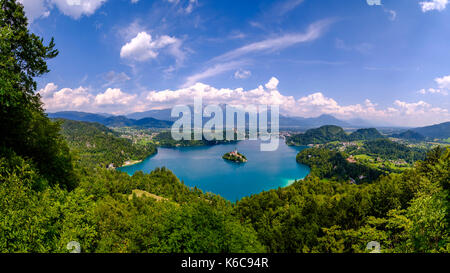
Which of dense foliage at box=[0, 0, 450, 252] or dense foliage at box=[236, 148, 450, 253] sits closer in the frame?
dense foliage at box=[0, 0, 450, 252]

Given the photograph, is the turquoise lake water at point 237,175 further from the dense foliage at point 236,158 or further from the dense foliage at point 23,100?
the dense foliage at point 23,100

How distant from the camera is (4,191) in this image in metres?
5.62

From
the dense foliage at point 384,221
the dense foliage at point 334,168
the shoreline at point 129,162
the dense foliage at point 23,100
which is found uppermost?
the dense foliage at point 23,100

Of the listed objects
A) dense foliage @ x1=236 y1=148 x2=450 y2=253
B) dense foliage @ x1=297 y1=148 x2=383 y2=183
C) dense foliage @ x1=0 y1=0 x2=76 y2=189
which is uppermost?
dense foliage @ x1=0 y1=0 x2=76 y2=189

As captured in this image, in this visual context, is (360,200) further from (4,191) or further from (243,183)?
(243,183)

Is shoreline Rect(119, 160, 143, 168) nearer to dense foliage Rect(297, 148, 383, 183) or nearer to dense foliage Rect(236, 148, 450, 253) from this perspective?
dense foliage Rect(297, 148, 383, 183)

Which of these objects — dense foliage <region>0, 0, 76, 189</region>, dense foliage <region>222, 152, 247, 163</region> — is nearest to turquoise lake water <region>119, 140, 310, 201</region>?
dense foliage <region>222, 152, 247, 163</region>

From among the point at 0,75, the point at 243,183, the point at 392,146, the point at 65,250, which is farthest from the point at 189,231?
the point at 392,146

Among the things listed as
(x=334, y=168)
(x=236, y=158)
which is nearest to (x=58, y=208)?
(x=334, y=168)

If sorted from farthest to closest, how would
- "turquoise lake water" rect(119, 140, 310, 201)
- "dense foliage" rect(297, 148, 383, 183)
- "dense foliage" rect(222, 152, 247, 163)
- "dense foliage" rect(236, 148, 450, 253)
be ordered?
1. "dense foliage" rect(222, 152, 247, 163)
2. "dense foliage" rect(297, 148, 383, 183)
3. "turquoise lake water" rect(119, 140, 310, 201)
4. "dense foliage" rect(236, 148, 450, 253)

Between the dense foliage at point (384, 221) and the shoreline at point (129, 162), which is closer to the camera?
Result: the dense foliage at point (384, 221)

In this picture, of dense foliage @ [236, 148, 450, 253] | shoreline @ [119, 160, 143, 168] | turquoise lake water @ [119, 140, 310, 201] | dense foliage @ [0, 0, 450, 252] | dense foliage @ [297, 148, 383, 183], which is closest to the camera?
dense foliage @ [0, 0, 450, 252]

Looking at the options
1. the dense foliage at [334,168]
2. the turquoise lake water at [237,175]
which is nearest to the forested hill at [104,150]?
the turquoise lake water at [237,175]
